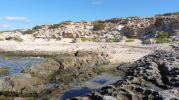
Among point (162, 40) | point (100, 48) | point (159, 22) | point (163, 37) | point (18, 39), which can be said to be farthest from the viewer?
point (18, 39)

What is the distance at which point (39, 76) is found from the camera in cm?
2692

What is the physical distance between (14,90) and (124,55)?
1924cm

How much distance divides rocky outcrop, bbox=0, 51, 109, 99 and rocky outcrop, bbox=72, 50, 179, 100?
5.77m

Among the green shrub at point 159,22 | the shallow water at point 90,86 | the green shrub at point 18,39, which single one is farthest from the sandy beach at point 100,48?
the green shrub at point 159,22

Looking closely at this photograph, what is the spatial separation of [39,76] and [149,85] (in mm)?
9646

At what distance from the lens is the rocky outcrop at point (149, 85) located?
16188 millimetres

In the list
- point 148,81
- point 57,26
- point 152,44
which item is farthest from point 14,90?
point 57,26

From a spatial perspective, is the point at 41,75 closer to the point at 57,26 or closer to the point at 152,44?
the point at 152,44

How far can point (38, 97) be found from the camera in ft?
71.9

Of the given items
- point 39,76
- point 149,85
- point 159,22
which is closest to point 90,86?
point 39,76

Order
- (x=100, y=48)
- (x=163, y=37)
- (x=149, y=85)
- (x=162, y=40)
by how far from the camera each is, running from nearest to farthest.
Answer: (x=149, y=85) < (x=100, y=48) < (x=162, y=40) < (x=163, y=37)

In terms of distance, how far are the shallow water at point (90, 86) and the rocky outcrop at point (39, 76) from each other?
1.59 meters

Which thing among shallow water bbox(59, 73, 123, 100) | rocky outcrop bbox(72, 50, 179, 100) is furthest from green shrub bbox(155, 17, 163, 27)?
rocky outcrop bbox(72, 50, 179, 100)

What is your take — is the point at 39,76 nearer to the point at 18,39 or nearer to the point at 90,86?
the point at 90,86
